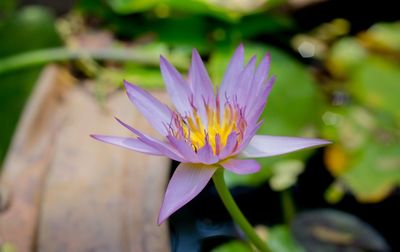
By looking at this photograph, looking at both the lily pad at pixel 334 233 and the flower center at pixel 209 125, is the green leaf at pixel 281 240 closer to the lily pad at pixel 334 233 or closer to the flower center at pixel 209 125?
the lily pad at pixel 334 233

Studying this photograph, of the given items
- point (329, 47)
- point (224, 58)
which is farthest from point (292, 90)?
point (329, 47)

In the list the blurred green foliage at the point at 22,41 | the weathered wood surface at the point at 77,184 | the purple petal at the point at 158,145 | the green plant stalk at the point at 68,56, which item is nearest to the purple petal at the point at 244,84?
the purple petal at the point at 158,145

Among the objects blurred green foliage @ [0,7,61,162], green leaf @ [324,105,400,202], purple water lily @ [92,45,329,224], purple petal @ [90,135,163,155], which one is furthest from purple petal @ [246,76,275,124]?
blurred green foliage @ [0,7,61,162]

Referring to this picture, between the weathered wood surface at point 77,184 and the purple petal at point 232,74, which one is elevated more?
the purple petal at point 232,74

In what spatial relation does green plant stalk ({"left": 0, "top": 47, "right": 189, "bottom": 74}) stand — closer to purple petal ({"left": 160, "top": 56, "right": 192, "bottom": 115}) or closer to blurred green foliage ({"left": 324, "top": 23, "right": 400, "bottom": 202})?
blurred green foliage ({"left": 324, "top": 23, "right": 400, "bottom": 202})

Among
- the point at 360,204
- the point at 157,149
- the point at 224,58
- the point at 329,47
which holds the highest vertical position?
the point at 157,149

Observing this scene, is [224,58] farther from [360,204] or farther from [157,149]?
[157,149]
